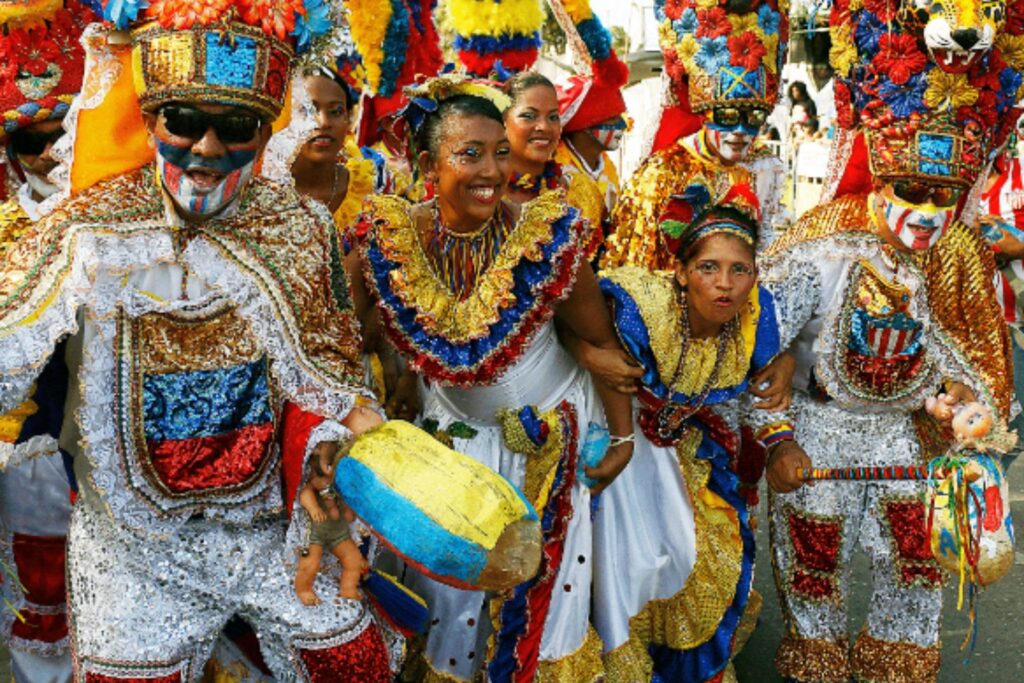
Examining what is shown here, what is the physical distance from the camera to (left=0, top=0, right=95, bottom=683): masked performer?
3086 mm

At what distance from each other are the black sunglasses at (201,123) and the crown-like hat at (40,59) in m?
0.65

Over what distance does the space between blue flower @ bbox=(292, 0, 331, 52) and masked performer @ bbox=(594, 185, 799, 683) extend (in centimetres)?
145

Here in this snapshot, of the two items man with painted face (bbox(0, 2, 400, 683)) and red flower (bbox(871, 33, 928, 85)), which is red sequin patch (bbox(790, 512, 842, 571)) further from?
man with painted face (bbox(0, 2, 400, 683))

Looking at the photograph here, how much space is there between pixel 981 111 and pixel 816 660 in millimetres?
1994

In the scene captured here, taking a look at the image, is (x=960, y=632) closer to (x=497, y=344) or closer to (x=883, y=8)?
(x=883, y=8)

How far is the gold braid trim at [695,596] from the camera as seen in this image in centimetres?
424

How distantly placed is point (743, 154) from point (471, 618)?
8.36ft

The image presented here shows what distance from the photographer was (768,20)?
17.4 ft

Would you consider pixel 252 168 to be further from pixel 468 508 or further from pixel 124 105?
pixel 468 508

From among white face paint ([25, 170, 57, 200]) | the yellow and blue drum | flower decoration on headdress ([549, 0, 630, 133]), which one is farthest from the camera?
flower decoration on headdress ([549, 0, 630, 133])

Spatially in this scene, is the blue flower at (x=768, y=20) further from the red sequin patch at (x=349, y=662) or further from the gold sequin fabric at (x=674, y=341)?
the red sequin patch at (x=349, y=662)


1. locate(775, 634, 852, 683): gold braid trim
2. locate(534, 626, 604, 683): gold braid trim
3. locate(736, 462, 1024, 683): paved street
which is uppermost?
locate(534, 626, 604, 683): gold braid trim

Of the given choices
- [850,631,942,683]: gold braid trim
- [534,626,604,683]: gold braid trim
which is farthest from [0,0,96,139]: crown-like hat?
[850,631,942,683]: gold braid trim

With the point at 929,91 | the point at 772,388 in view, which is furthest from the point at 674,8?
the point at 772,388
